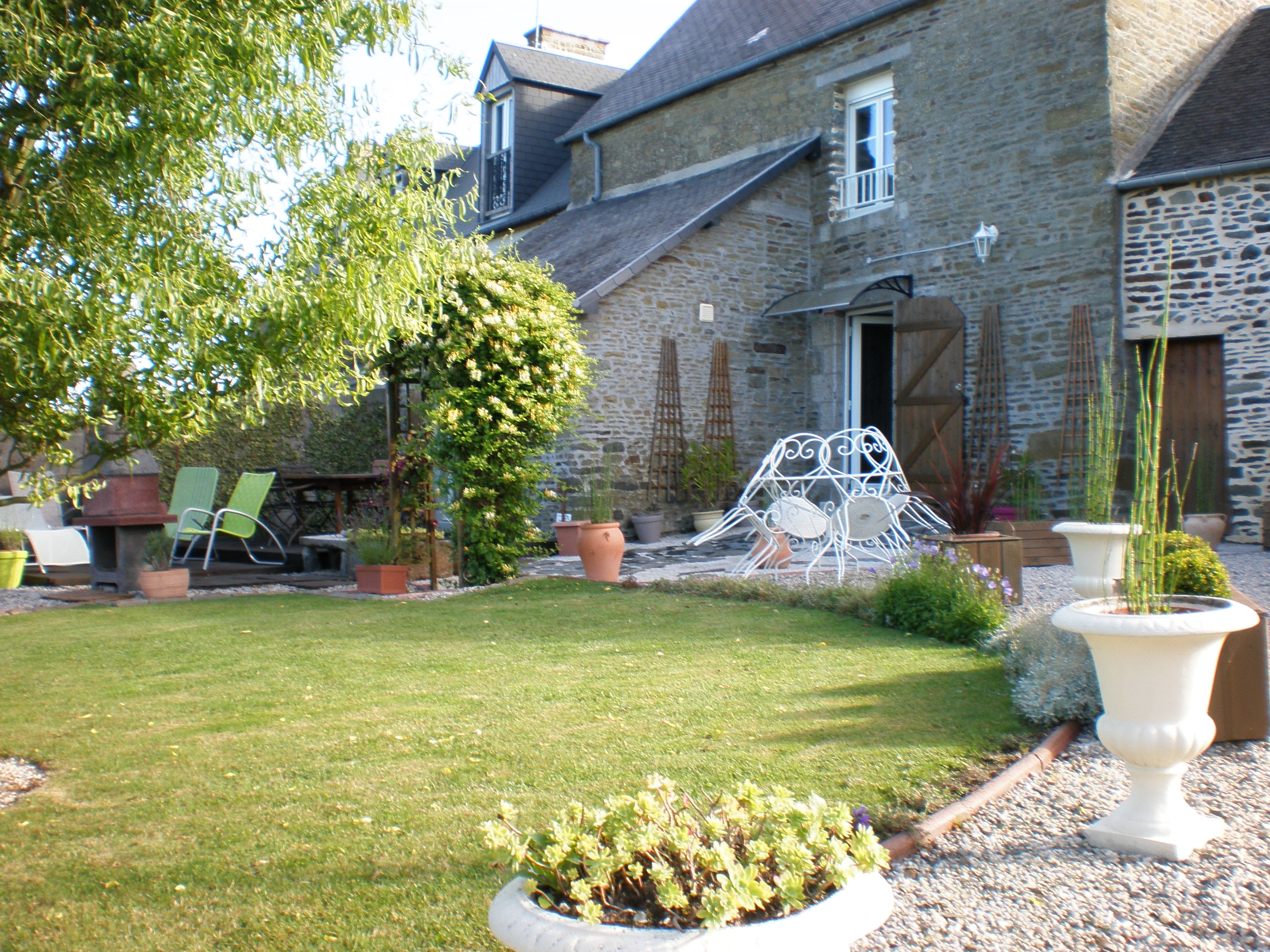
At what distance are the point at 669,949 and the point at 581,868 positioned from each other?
230 millimetres

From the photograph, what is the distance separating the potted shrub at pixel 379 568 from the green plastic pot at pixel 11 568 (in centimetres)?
289

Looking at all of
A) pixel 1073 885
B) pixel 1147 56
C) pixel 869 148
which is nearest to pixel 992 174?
pixel 1147 56

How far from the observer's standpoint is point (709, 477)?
11.7 m

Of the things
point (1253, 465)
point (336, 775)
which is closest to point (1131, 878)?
point (336, 775)

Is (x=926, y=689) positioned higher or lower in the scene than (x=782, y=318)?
lower

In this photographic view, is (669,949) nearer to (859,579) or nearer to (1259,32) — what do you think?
(859,579)

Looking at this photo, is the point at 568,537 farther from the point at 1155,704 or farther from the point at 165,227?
the point at 1155,704

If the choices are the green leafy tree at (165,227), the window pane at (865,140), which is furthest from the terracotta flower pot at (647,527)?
the green leafy tree at (165,227)

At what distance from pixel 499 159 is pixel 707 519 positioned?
882cm

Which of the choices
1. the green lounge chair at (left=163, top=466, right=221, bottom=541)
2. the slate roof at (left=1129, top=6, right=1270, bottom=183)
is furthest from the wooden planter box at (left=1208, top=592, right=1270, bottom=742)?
the green lounge chair at (left=163, top=466, right=221, bottom=541)

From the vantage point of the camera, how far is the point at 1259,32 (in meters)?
11.1

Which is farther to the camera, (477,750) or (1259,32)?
(1259,32)

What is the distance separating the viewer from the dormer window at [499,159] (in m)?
16.9

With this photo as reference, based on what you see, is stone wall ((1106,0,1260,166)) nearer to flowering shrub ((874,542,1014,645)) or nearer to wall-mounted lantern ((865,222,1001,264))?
wall-mounted lantern ((865,222,1001,264))
